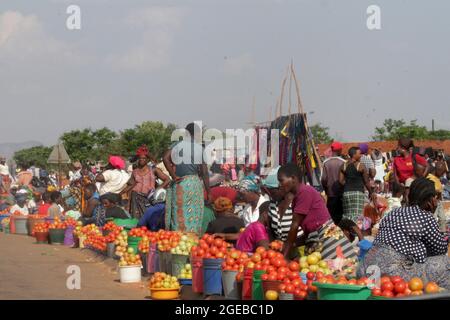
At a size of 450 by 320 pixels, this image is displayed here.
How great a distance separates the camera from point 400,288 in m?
6.18

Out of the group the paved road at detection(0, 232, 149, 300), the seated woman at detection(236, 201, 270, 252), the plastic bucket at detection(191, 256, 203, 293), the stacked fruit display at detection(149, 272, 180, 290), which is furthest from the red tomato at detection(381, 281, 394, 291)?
the paved road at detection(0, 232, 149, 300)

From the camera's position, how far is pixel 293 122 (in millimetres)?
14273

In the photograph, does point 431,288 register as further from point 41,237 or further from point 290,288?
point 41,237

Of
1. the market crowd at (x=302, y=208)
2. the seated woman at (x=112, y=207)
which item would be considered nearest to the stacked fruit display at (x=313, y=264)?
the market crowd at (x=302, y=208)

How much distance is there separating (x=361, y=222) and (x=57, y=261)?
4.80 meters

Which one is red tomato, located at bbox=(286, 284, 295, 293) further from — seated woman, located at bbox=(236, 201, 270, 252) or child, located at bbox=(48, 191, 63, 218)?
child, located at bbox=(48, 191, 63, 218)

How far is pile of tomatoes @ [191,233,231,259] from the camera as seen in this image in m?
8.66

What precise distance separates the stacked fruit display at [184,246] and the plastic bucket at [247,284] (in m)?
2.00

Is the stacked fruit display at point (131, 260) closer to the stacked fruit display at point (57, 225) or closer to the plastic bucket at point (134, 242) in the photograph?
the plastic bucket at point (134, 242)

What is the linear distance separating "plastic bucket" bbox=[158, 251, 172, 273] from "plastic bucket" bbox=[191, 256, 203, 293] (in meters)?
1.16

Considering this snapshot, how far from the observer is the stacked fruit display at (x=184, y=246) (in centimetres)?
973

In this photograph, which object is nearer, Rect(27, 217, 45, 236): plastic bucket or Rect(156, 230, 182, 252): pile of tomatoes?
Rect(156, 230, 182, 252): pile of tomatoes

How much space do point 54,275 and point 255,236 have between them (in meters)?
3.79
